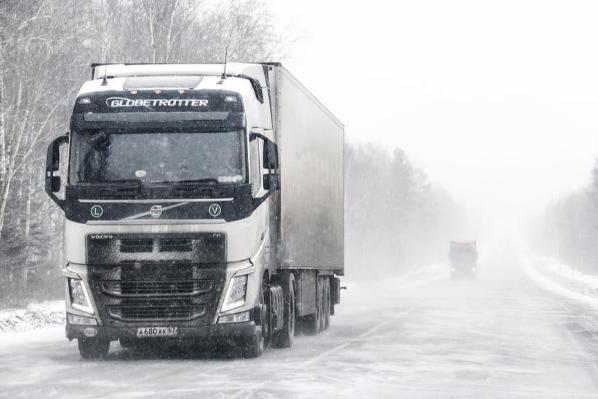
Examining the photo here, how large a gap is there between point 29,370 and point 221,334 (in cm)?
248

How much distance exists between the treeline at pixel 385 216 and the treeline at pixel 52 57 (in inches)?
1320

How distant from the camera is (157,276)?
1455 cm

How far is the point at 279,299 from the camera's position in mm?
17000

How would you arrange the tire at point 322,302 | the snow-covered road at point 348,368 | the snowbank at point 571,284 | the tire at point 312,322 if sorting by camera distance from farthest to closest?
the snowbank at point 571,284
the tire at point 322,302
the tire at point 312,322
the snow-covered road at point 348,368

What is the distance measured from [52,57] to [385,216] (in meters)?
86.3

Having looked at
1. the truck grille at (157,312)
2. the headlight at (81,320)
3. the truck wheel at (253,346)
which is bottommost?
the truck wheel at (253,346)

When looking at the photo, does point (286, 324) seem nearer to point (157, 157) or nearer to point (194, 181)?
point (194, 181)

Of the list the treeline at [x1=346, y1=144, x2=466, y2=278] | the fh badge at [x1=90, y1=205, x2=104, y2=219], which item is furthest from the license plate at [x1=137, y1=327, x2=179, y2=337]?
the treeline at [x1=346, y1=144, x2=466, y2=278]

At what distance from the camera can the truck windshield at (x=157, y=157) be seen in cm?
1471

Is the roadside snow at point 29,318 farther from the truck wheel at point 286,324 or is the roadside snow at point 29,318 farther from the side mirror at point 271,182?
the side mirror at point 271,182

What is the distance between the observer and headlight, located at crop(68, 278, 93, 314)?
579 inches

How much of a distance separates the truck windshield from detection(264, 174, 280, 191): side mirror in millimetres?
367

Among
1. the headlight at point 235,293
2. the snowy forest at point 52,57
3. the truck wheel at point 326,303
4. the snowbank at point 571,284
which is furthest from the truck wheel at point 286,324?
the snowbank at point 571,284

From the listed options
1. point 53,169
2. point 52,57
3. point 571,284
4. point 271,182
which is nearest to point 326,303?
point 271,182
